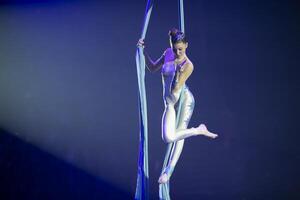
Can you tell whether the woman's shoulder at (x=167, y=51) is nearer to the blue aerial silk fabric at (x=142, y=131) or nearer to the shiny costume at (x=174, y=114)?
the shiny costume at (x=174, y=114)

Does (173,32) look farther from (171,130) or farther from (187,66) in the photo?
(171,130)

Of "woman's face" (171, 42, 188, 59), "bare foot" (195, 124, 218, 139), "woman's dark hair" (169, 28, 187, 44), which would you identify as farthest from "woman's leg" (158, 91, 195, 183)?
"woman's dark hair" (169, 28, 187, 44)

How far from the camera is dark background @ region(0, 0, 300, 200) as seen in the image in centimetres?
396

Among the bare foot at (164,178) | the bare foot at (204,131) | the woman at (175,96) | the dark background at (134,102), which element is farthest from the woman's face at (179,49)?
the bare foot at (164,178)

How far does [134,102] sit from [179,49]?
575 millimetres

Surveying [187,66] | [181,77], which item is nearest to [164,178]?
[181,77]

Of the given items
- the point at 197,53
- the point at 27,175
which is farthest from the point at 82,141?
the point at 197,53

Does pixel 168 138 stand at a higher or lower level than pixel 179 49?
lower

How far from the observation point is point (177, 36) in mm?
3984

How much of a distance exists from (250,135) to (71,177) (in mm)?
1510

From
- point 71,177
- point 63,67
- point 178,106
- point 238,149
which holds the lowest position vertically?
point 71,177

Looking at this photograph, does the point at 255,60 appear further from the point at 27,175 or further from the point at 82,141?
the point at 27,175

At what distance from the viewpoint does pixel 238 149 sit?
3967mm

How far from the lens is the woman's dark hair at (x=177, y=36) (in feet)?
13.0
